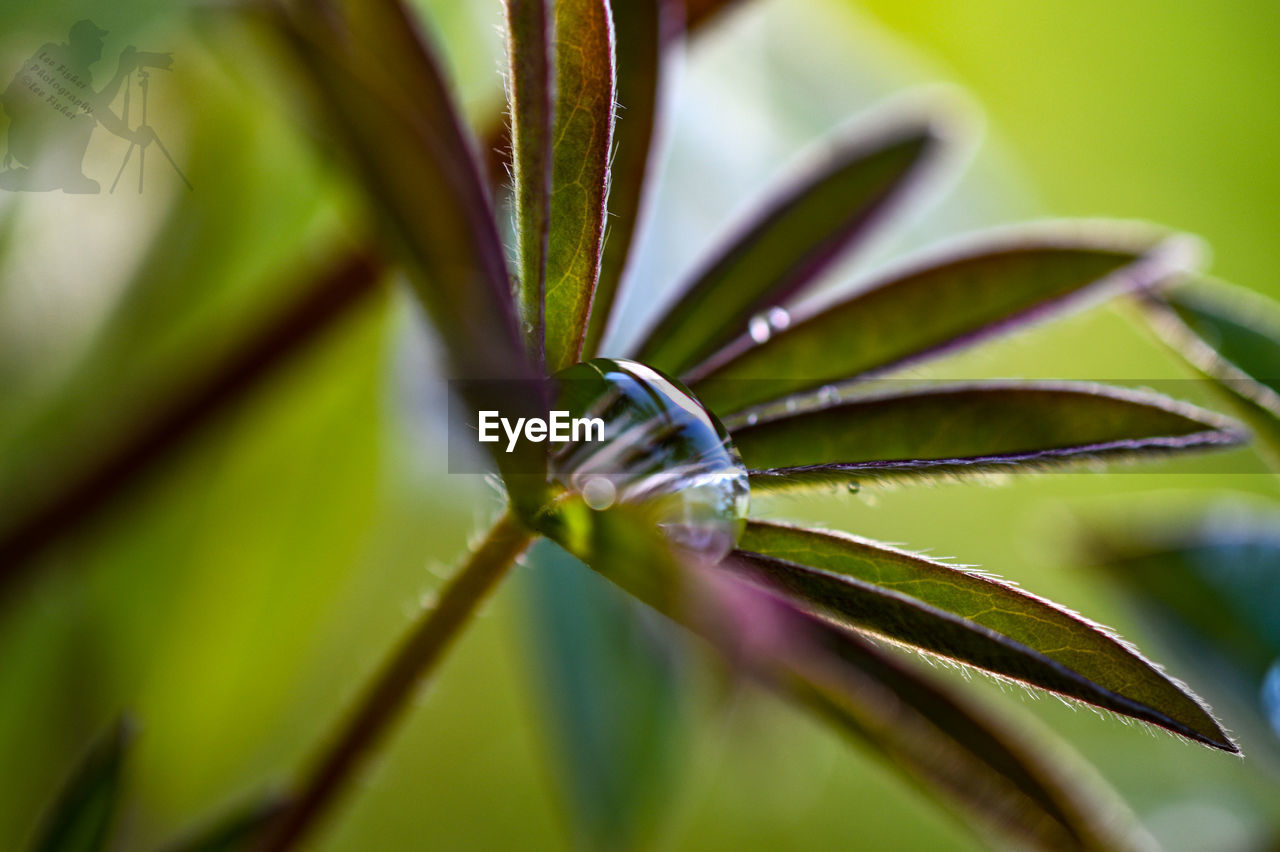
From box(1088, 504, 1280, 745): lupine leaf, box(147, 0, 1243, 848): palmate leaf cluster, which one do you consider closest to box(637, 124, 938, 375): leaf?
box(147, 0, 1243, 848): palmate leaf cluster

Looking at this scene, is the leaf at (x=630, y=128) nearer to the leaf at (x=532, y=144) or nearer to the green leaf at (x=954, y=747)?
the leaf at (x=532, y=144)

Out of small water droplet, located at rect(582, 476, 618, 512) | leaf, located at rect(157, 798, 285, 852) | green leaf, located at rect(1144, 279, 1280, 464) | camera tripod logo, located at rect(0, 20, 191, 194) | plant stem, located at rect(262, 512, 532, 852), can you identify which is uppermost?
camera tripod logo, located at rect(0, 20, 191, 194)

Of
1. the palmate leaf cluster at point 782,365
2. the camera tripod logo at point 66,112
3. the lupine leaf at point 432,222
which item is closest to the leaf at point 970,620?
the palmate leaf cluster at point 782,365

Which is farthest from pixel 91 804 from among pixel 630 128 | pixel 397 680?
pixel 630 128

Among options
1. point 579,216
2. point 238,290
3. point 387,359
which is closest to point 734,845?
point 387,359

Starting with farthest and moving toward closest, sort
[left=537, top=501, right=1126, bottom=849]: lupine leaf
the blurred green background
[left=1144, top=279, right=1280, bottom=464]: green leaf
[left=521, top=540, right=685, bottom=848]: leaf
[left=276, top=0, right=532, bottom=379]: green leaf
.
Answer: the blurred green background → [left=521, top=540, right=685, bottom=848]: leaf → [left=1144, top=279, right=1280, bottom=464]: green leaf → [left=537, top=501, right=1126, bottom=849]: lupine leaf → [left=276, top=0, right=532, bottom=379]: green leaf

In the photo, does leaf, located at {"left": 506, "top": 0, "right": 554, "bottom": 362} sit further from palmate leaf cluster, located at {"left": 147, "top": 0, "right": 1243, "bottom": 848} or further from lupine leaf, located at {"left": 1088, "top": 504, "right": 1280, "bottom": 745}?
lupine leaf, located at {"left": 1088, "top": 504, "right": 1280, "bottom": 745}

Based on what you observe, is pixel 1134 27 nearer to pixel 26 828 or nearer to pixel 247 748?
pixel 247 748
